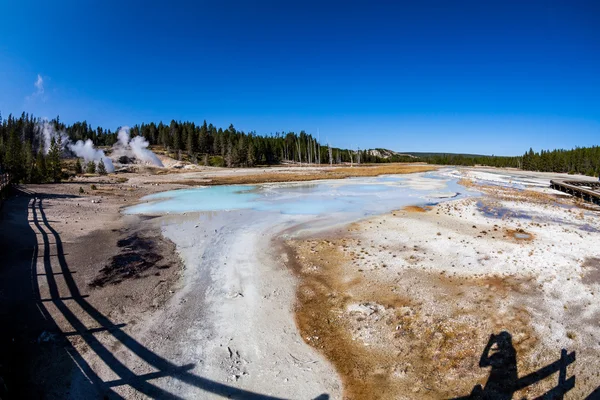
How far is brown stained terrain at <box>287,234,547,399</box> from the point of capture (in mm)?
6266

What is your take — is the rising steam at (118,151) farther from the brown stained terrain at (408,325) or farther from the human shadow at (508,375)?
the human shadow at (508,375)

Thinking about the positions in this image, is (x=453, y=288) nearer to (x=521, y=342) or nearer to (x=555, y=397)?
(x=521, y=342)

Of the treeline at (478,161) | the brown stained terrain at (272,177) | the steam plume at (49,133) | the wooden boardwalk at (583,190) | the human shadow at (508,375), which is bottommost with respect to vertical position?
the human shadow at (508,375)

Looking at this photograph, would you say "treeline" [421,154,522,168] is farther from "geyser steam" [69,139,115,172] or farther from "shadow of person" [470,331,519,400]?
"shadow of person" [470,331,519,400]

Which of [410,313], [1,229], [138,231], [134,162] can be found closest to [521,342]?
[410,313]

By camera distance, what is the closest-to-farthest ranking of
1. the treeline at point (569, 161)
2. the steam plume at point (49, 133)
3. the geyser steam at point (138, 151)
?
the geyser steam at point (138, 151), the treeline at point (569, 161), the steam plume at point (49, 133)

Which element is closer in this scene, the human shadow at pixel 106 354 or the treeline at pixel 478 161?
the human shadow at pixel 106 354

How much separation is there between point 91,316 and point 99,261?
4990 mm

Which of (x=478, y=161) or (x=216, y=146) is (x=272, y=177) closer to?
(x=216, y=146)

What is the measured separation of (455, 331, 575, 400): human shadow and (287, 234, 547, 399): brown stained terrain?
138mm

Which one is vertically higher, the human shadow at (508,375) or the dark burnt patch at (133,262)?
the dark burnt patch at (133,262)

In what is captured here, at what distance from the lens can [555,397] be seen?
5.71 m

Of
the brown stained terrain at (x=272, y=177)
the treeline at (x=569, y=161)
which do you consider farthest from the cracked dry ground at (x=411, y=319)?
the treeline at (x=569, y=161)

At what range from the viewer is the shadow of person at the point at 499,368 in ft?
19.1
